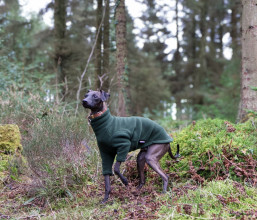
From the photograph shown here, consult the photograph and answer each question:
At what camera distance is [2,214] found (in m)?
3.98

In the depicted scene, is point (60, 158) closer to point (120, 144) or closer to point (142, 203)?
point (120, 144)

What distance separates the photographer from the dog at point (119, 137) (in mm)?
4090

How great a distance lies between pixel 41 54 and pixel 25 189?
750 inches

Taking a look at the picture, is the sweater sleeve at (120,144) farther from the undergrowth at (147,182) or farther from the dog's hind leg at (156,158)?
the undergrowth at (147,182)

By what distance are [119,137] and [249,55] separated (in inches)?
194

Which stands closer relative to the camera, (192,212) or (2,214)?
(192,212)

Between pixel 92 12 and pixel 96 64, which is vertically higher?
pixel 92 12

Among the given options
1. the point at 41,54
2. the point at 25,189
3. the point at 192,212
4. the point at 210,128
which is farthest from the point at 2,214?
the point at 41,54

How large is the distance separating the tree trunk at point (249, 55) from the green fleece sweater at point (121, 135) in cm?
378

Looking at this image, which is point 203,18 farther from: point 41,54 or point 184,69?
point 41,54

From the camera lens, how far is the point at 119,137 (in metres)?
4.12

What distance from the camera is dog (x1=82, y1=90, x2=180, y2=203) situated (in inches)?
161

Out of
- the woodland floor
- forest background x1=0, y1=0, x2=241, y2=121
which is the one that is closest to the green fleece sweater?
the woodland floor

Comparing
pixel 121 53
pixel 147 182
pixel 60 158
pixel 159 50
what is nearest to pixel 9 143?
pixel 60 158
